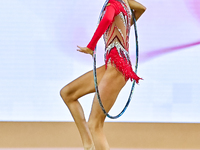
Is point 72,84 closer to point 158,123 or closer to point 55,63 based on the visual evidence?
point 55,63

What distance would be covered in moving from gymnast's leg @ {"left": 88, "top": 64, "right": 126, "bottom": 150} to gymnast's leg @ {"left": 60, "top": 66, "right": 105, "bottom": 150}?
0.14m

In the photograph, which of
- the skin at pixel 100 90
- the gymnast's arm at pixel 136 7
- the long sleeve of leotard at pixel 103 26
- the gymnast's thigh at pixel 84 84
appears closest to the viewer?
the long sleeve of leotard at pixel 103 26

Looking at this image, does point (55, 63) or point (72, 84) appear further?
point (55, 63)

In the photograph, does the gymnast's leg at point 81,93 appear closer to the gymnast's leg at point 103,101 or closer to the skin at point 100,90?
the skin at point 100,90

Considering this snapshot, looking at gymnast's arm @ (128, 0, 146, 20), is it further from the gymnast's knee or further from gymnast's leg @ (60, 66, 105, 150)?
the gymnast's knee

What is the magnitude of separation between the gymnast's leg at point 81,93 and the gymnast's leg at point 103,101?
0.46 feet

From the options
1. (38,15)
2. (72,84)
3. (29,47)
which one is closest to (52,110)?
(29,47)

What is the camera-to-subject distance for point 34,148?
14.3 ft

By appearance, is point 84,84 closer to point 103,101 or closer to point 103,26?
point 103,101

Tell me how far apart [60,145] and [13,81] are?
0.88 metres

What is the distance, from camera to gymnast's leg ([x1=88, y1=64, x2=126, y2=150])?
2811 mm

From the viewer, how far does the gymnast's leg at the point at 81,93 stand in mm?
2959

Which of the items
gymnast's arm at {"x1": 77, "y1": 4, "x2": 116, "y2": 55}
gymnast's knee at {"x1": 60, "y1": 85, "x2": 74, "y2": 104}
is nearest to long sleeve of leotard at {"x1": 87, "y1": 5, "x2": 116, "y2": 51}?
gymnast's arm at {"x1": 77, "y1": 4, "x2": 116, "y2": 55}

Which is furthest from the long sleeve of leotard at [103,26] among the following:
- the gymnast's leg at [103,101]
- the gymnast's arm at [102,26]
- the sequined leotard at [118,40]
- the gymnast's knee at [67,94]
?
the gymnast's knee at [67,94]
